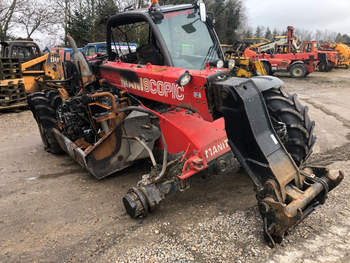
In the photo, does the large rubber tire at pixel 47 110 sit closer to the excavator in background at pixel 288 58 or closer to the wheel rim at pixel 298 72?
the excavator in background at pixel 288 58

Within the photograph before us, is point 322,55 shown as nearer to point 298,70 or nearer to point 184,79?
point 298,70

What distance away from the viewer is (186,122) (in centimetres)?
349

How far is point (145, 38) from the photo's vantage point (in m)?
4.46

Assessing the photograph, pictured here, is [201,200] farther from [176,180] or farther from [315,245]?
[315,245]

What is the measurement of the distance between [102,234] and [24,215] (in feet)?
3.97

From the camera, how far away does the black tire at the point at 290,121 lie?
9.77 feet

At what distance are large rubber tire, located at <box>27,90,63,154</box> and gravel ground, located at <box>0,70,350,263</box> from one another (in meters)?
0.73

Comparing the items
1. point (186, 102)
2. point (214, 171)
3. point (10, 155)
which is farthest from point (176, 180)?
point (10, 155)

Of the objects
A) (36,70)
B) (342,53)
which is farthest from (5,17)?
(342,53)

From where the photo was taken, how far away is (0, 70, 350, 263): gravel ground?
8.95 ft

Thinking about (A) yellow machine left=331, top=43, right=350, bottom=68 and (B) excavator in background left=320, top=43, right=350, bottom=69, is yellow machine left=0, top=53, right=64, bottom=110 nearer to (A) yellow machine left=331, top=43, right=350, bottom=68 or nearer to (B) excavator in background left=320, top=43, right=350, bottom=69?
(B) excavator in background left=320, top=43, right=350, bottom=69

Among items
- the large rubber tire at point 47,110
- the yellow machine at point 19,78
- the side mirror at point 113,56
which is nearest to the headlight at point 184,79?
the side mirror at point 113,56

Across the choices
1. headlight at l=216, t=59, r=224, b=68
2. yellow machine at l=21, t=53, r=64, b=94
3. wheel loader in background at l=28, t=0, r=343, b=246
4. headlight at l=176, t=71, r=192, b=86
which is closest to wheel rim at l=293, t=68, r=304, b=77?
yellow machine at l=21, t=53, r=64, b=94

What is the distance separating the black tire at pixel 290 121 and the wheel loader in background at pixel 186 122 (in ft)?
0.03
